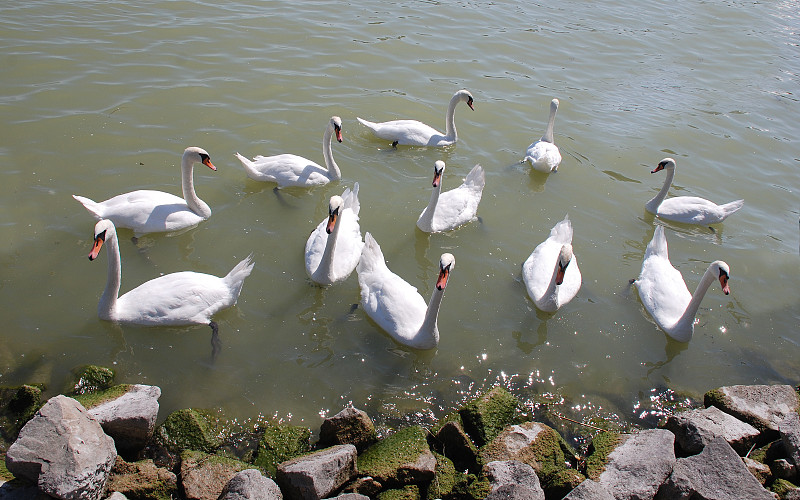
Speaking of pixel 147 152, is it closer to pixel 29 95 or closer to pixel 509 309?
pixel 29 95

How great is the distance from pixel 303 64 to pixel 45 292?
834 cm

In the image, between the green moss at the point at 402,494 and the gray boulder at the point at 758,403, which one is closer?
the green moss at the point at 402,494

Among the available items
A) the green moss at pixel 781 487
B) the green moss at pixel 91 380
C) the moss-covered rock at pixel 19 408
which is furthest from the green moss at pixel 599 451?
the moss-covered rock at pixel 19 408

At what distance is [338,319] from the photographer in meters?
7.46

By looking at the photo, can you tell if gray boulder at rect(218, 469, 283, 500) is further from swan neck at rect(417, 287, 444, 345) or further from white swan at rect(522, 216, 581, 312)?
white swan at rect(522, 216, 581, 312)

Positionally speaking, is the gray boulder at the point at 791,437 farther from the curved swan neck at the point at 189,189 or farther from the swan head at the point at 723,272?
the curved swan neck at the point at 189,189

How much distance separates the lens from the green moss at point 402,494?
5156mm

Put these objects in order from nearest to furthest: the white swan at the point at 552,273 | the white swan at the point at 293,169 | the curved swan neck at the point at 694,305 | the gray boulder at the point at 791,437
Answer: the gray boulder at the point at 791,437 → the white swan at the point at 552,273 → the curved swan neck at the point at 694,305 → the white swan at the point at 293,169

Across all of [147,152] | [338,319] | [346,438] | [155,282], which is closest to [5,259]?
[155,282]

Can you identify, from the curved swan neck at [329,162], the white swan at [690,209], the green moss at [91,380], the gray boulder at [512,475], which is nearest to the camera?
the gray boulder at [512,475]

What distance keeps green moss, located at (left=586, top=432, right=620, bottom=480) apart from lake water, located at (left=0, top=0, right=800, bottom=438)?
59cm

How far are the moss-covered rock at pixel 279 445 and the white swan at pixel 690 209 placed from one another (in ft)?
24.7

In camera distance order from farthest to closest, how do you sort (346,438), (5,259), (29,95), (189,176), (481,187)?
(29,95), (481,187), (189,176), (5,259), (346,438)

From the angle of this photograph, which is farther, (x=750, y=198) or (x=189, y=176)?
(x=750, y=198)
